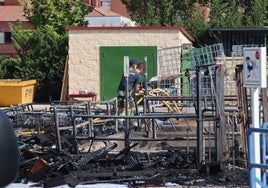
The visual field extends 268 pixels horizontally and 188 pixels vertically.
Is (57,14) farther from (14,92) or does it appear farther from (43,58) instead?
(14,92)

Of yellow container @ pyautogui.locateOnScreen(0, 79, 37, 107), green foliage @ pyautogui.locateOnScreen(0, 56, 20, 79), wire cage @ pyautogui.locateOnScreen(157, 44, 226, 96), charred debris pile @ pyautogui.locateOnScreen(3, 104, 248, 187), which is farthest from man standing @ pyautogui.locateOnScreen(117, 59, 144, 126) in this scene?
green foliage @ pyautogui.locateOnScreen(0, 56, 20, 79)

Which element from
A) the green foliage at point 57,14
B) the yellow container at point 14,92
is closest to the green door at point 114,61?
the yellow container at point 14,92

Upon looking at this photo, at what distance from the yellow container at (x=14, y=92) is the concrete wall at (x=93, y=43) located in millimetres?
1835

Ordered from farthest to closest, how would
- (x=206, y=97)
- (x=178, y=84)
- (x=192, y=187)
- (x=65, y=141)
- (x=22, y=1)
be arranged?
(x=22, y=1)
(x=178, y=84)
(x=206, y=97)
(x=65, y=141)
(x=192, y=187)

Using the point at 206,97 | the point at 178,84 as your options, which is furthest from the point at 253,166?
the point at 178,84

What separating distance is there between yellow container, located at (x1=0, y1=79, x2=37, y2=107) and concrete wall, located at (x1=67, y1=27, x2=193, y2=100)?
184 cm

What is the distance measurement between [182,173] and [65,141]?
282 centimetres

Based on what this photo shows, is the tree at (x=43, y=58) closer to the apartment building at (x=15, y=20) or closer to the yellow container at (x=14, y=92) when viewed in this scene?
the yellow container at (x=14, y=92)

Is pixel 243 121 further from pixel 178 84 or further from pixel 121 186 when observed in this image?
pixel 178 84

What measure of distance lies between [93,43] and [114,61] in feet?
3.73

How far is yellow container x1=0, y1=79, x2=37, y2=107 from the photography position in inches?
1238

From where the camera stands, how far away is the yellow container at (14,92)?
3144 centimetres

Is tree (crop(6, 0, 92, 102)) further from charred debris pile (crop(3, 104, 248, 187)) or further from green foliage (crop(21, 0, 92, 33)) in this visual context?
charred debris pile (crop(3, 104, 248, 187))

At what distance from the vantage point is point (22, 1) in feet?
135
